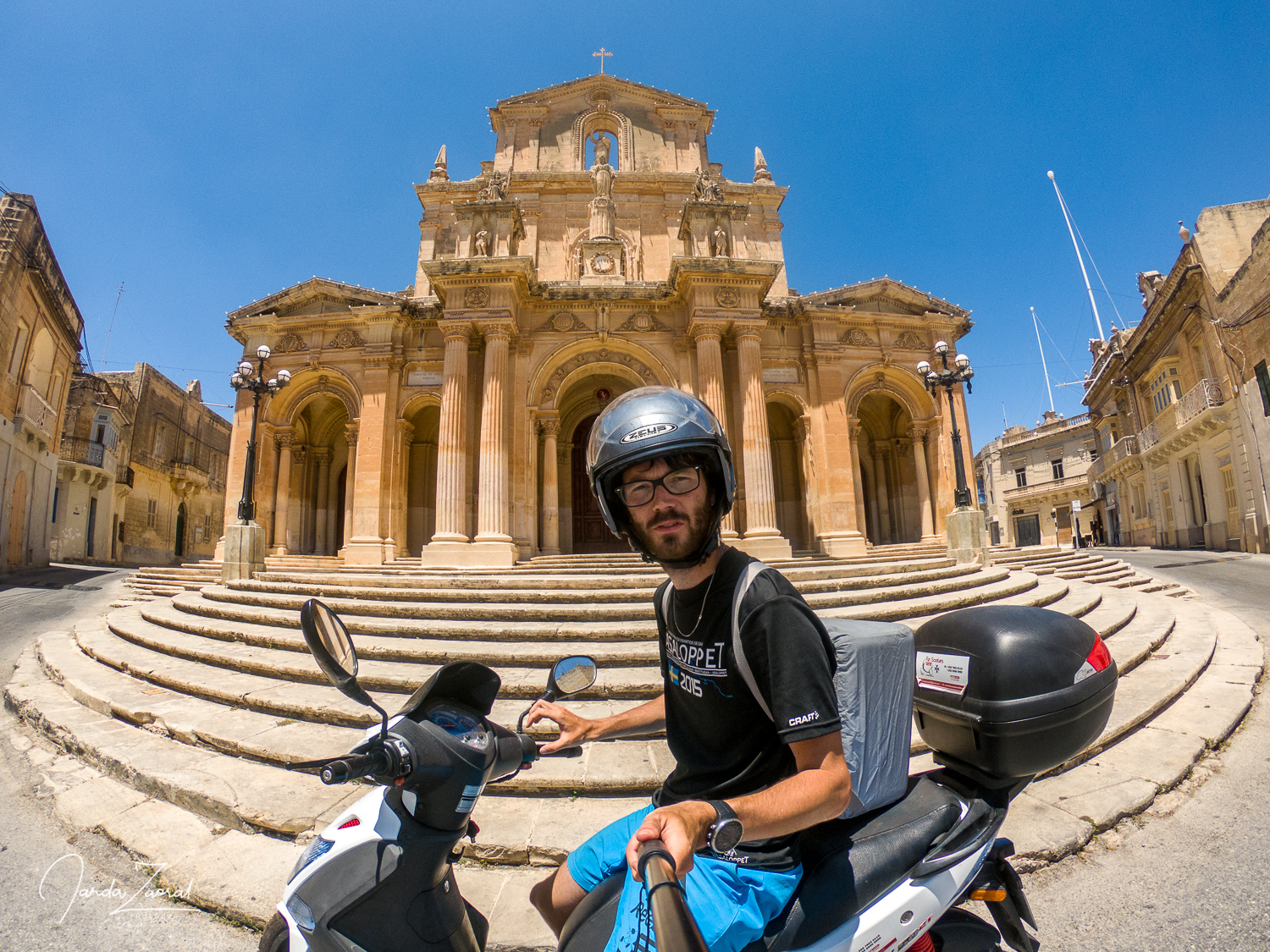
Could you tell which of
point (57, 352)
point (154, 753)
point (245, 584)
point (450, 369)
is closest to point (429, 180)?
point (450, 369)

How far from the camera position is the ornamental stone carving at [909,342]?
643 inches

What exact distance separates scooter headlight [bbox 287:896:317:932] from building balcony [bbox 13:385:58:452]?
25302mm

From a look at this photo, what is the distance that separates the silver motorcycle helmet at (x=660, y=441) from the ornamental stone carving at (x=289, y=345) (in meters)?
17.3

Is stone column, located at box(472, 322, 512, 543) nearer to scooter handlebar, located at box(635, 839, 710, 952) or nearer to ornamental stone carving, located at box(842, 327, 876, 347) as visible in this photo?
ornamental stone carving, located at box(842, 327, 876, 347)

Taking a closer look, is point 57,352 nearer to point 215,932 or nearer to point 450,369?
point 450,369

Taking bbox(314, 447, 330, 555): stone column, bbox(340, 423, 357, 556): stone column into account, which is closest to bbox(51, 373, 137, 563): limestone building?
bbox(314, 447, 330, 555): stone column

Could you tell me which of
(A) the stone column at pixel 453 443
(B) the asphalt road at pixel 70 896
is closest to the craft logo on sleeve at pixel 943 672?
(B) the asphalt road at pixel 70 896

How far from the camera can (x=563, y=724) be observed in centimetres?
171

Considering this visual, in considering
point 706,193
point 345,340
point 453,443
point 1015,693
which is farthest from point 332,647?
point 345,340

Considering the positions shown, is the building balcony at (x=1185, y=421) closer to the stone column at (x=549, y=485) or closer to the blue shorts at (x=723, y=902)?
the stone column at (x=549, y=485)

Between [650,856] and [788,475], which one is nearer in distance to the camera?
[650,856]

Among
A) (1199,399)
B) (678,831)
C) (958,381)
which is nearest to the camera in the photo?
(678,831)

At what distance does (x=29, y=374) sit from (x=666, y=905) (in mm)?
27630

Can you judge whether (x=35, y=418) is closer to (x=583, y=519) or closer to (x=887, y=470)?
(x=583, y=519)
